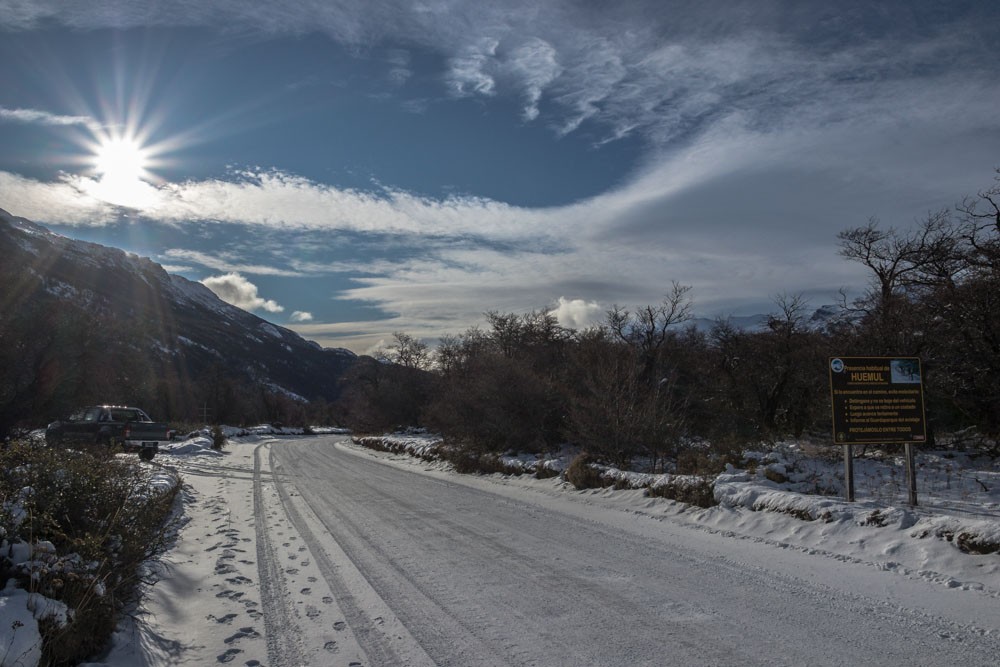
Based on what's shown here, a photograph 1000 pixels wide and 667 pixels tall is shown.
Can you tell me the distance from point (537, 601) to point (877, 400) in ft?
24.2

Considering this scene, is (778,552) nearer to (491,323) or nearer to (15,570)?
(15,570)

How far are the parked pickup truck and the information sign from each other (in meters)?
19.4

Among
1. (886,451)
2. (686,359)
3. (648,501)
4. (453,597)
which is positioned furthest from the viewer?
(686,359)

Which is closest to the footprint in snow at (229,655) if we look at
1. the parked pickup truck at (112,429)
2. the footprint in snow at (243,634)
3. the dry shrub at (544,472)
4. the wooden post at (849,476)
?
the footprint in snow at (243,634)

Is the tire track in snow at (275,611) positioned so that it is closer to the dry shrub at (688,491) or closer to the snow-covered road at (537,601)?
the snow-covered road at (537,601)

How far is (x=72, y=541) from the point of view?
4.90 meters

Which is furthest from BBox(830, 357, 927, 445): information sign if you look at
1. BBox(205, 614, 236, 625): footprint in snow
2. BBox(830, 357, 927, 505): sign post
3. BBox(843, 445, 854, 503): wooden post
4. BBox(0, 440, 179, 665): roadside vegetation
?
BBox(0, 440, 179, 665): roadside vegetation

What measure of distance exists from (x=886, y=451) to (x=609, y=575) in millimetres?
13461

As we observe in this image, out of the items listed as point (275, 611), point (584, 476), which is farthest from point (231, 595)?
point (584, 476)

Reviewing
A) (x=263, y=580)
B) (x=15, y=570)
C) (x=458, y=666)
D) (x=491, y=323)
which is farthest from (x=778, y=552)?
(x=491, y=323)

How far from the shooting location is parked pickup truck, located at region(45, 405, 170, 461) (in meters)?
19.8

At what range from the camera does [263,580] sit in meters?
6.75

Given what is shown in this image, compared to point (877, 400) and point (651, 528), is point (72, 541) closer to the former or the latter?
point (651, 528)

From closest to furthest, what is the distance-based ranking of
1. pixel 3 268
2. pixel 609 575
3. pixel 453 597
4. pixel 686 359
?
pixel 453 597, pixel 609 575, pixel 3 268, pixel 686 359
